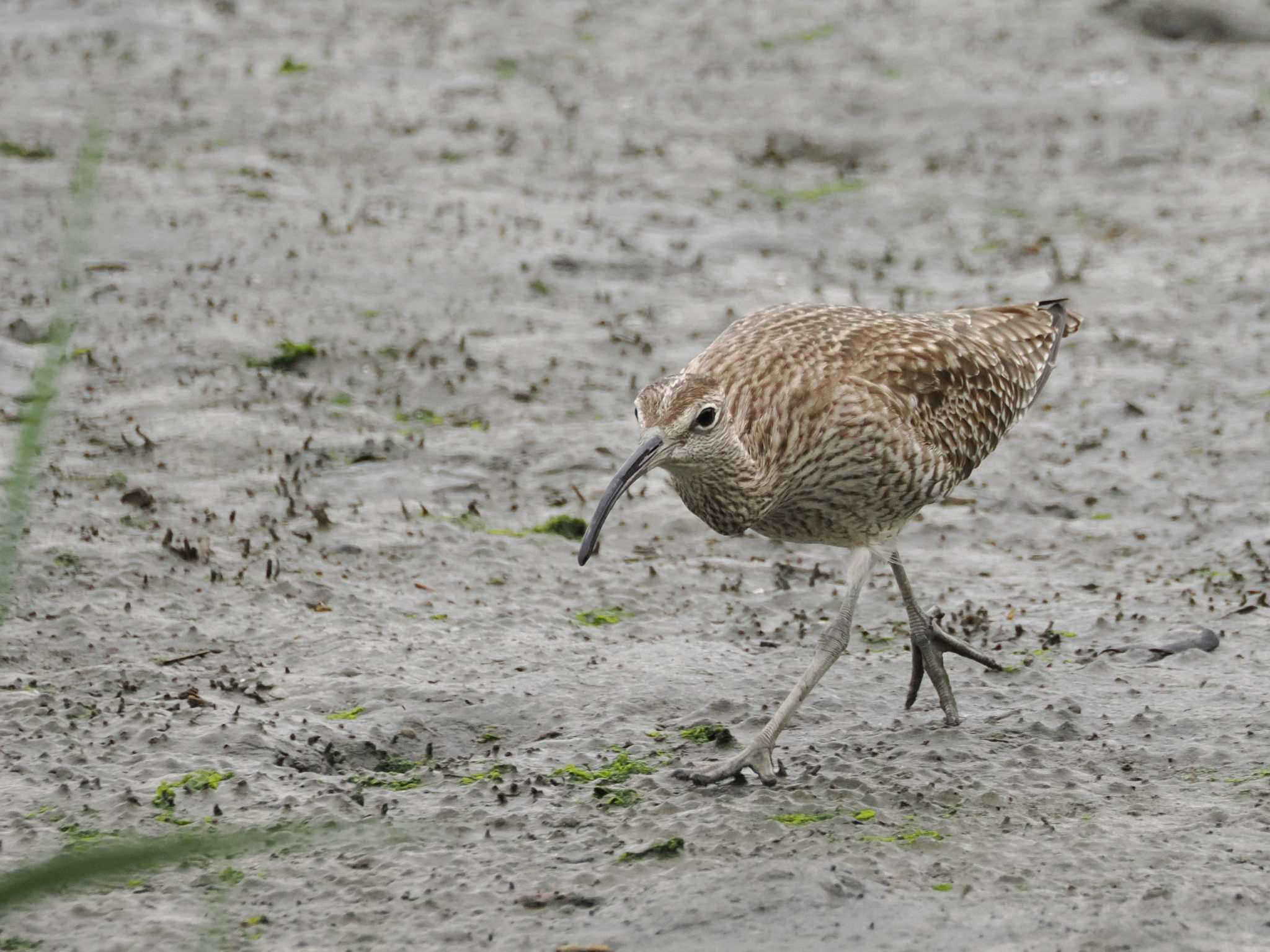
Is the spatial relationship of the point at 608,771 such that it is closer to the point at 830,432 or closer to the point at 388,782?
the point at 388,782

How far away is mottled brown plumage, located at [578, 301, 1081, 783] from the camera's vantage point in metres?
5.43

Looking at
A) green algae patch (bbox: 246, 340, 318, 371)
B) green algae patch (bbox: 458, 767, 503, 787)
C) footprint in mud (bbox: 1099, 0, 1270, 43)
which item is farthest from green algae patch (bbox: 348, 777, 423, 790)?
footprint in mud (bbox: 1099, 0, 1270, 43)

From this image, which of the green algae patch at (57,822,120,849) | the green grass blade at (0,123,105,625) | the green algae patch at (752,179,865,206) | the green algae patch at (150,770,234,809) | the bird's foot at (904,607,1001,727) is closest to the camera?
the green grass blade at (0,123,105,625)

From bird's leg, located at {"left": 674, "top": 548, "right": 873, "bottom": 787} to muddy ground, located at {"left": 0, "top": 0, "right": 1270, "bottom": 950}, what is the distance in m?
0.11

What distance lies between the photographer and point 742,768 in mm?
5609

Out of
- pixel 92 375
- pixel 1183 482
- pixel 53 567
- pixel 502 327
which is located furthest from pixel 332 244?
pixel 1183 482

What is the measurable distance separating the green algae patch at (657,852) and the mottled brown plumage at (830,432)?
49 centimetres

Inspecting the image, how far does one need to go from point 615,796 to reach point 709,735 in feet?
2.24

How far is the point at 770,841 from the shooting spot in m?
5.15

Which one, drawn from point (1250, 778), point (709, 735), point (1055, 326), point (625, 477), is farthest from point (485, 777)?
point (1055, 326)

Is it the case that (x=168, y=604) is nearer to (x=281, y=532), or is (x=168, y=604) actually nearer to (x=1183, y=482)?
(x=281, y=532)

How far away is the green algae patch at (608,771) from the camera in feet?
18.5

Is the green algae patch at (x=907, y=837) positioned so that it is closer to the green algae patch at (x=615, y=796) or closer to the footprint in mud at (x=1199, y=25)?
the green algae patch at (x=615, y=796)

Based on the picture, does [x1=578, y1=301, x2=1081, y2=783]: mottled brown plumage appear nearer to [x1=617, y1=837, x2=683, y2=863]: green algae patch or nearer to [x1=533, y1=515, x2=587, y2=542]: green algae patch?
[x1=617, y1=837, x2=683, y2=863]: green algae patch
